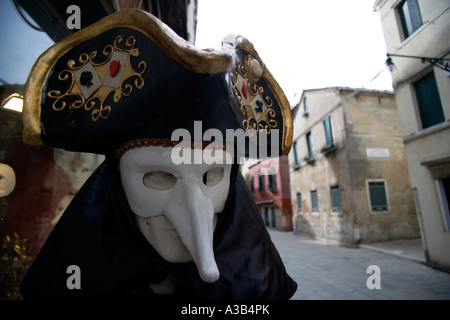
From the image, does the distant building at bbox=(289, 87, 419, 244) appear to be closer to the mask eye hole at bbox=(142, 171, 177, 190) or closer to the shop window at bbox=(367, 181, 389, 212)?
the shop window at bbox=(367, 181, 389, 212)

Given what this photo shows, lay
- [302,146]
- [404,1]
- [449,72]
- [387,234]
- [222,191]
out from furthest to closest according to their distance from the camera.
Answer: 1. [302,146]
2. [387,234]
3. [404,1]
4. [449,72]
5. [222,191]

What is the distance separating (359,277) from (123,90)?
586 centimetres

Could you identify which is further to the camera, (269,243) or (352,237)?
(352,237)

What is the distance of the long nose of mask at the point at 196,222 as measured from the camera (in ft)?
3.01

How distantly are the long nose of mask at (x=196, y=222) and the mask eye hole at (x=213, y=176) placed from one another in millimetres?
109

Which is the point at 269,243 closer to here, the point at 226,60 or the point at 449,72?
the point at 226,60

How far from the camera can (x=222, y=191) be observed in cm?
119

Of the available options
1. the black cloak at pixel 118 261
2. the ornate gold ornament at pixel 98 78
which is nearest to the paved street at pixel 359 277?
the black cloak at pixel 118 261

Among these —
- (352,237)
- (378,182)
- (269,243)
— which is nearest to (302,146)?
(378,182)

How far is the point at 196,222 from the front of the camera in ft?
3.20

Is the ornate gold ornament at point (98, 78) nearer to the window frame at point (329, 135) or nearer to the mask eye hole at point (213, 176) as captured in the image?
the mask eye hole at point (213, 176)

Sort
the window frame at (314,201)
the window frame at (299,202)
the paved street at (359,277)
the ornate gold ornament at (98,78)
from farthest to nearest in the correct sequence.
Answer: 1. the window frame at (299,202)
2. the window frame at (314,201)
3. the paved street at (359,277)
4. the ornate gold ornament at (98,78)
